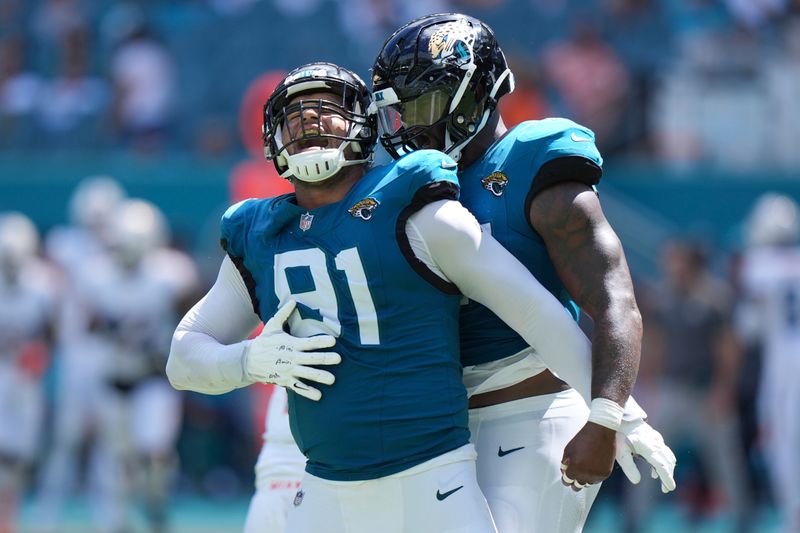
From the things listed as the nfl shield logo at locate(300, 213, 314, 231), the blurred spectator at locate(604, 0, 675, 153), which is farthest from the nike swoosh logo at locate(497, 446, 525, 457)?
the blurred spectator at locate(604, 0, 675, 153)

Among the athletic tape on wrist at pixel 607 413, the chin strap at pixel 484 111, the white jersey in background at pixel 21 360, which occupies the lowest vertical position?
the white jersey in background at pixel 21 360

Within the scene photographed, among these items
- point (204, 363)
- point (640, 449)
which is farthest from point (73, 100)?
point (640, 449)

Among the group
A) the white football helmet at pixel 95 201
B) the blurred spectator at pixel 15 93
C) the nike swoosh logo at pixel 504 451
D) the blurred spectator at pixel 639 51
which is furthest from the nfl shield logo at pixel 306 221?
the blurred spectator at pixel 15 93

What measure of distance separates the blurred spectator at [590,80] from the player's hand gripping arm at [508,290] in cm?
711

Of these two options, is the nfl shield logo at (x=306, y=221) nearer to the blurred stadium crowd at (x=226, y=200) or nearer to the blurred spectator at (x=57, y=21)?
the blurred stadium crowd at (x=226, y=200)

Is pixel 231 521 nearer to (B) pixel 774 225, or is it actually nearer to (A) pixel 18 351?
(A) pixel 18 351

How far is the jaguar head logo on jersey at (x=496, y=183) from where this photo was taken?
3170 millimetres

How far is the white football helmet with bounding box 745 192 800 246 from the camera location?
27.9 ft

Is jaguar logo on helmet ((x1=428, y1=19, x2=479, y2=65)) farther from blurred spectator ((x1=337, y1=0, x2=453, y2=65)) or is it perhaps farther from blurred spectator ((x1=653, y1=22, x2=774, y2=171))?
blurred spectator ((x1=337, y1=0, x2=453, y2=65))

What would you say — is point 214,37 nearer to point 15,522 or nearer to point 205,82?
point 205,82

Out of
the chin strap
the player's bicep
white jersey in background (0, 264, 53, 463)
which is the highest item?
the chin strap

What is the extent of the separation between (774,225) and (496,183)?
578 centimetres

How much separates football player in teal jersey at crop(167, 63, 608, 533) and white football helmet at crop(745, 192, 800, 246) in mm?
5876

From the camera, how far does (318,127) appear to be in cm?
308
